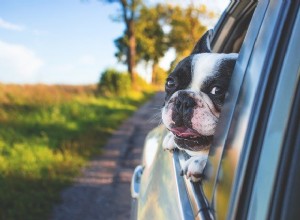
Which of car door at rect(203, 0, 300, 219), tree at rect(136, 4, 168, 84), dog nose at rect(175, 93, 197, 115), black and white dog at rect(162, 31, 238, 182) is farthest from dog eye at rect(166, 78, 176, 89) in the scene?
tree at rect(136, 4, 168, 84)

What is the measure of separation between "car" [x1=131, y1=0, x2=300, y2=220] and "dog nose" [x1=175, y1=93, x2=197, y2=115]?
1.11 ft

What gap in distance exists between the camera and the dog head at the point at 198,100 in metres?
1.82

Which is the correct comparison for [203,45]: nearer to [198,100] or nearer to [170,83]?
[170,83]

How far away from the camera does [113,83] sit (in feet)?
72.9

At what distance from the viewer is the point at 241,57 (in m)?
1.46

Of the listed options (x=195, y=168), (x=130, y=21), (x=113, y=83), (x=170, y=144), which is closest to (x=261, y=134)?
(x=195, y=168)

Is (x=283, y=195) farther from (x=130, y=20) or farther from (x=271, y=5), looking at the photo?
(x=130, y=20)

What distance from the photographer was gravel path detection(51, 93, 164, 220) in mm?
5133

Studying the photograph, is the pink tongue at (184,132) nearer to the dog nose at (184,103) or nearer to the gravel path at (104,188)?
the dog nose at (184,103)

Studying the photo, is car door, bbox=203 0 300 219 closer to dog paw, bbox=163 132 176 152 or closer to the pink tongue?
the pink tongue

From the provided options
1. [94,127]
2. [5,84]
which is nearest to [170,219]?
[94,127]

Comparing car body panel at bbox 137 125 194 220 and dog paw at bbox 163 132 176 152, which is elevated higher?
dog paw at bbox 163 132 176 152

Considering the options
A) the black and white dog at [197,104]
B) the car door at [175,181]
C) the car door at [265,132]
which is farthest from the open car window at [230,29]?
the car door at [265,132]

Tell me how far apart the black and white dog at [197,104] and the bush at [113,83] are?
19.4 metres
